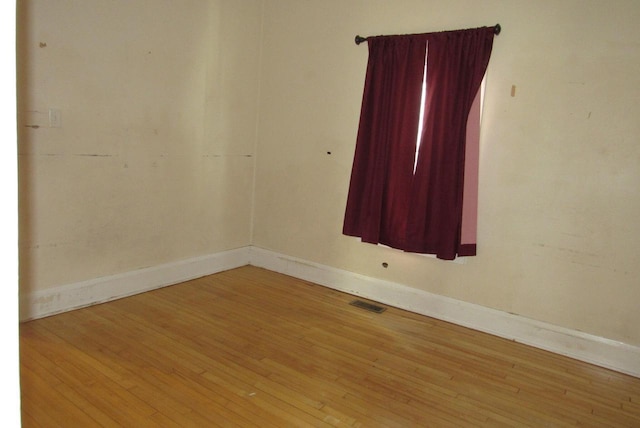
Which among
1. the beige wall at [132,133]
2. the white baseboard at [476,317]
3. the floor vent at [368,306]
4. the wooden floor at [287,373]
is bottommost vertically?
the wooden floor at [287,373]

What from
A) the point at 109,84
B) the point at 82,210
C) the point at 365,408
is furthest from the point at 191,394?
the point at 109,84

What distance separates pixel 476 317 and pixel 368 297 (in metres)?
0.89

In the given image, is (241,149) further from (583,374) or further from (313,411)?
(583,374)

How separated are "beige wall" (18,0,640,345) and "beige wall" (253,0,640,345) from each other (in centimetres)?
1

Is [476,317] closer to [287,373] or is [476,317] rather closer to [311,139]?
[287,373]

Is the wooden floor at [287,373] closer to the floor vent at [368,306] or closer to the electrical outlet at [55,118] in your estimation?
the floor vent at [368,306]

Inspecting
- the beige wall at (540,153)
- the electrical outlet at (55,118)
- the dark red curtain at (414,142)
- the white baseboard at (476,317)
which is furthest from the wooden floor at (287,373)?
the electrical outlet at (55,118)

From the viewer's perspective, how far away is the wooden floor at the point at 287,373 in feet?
6.80

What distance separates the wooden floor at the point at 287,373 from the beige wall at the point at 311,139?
1.38 ft

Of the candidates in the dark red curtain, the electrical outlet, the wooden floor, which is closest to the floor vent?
the wooden floor

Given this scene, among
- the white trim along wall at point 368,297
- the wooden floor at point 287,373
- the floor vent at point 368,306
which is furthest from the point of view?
the floor vent at point 368,306

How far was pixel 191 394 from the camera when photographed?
218cm

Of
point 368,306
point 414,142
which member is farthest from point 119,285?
point 414,142

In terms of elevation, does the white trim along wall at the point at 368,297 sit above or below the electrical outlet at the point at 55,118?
below
